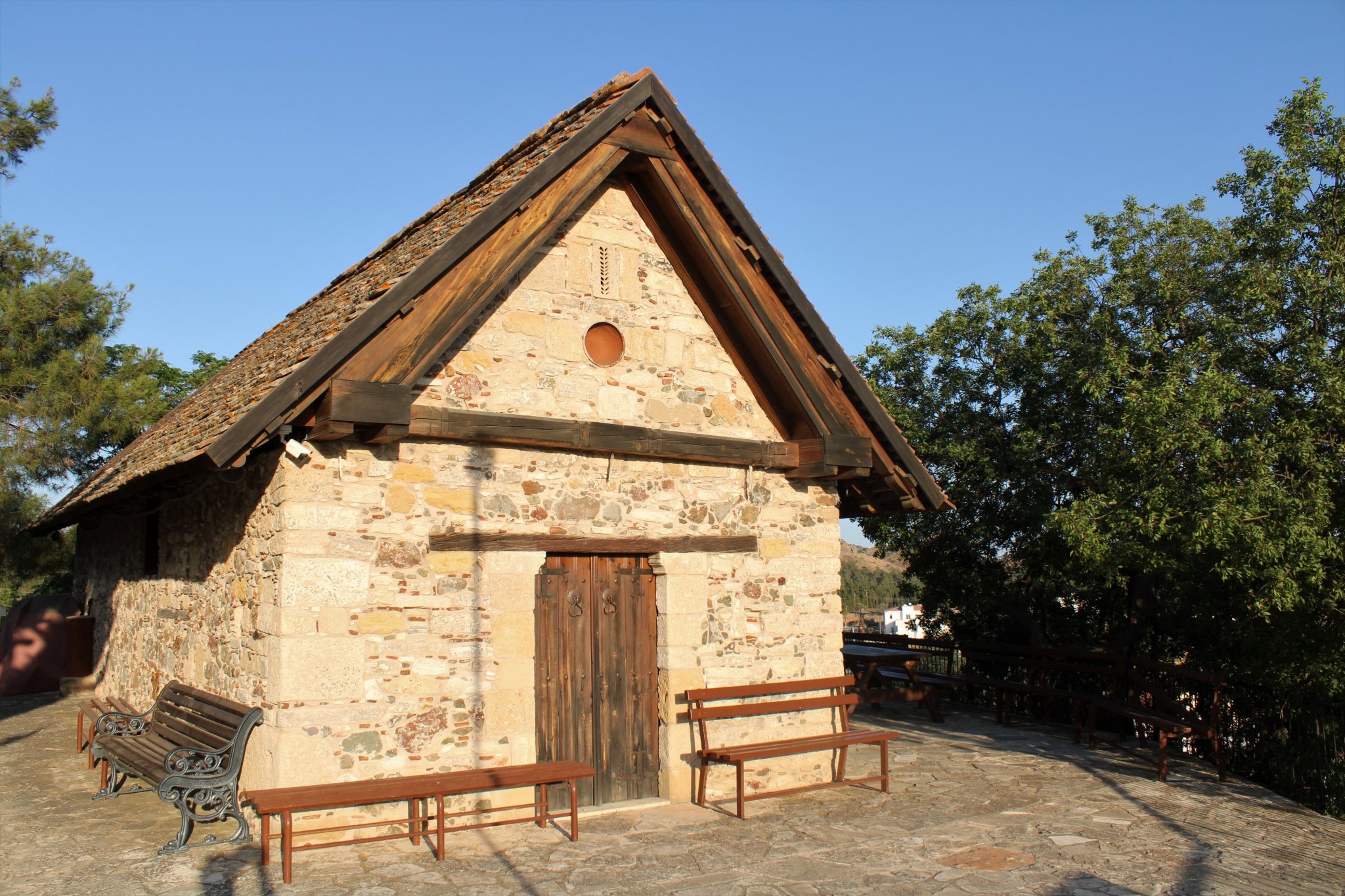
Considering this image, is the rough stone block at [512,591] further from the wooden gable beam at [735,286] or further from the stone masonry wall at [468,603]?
the wooden gable beam at [735,286]

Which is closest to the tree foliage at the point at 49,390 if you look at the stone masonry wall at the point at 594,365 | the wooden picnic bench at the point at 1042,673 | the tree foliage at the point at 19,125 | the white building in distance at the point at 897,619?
the tree foliage at the point at 19,125

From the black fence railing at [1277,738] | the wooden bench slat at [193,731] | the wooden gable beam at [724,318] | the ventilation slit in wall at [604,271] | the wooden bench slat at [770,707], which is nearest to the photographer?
the wooden bench slat at [193,731]

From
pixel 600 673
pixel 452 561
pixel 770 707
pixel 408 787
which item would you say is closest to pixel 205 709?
pixel 408 787

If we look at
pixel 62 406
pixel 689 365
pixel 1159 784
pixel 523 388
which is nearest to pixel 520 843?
pixel 523 388

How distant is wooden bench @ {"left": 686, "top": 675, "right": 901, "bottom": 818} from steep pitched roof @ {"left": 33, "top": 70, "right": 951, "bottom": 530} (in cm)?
221

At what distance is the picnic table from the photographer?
1270 centimetres

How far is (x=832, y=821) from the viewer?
25.0ft

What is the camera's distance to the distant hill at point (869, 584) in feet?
128

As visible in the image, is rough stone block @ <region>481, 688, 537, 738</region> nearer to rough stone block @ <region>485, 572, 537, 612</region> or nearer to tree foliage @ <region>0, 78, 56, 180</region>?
rough stone block @ <region>485, 572, 537, 612</region>

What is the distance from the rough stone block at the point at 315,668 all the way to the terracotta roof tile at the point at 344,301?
1430mm

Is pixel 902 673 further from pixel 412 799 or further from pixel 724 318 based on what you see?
pixel 412 799

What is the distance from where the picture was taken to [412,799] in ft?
22.1

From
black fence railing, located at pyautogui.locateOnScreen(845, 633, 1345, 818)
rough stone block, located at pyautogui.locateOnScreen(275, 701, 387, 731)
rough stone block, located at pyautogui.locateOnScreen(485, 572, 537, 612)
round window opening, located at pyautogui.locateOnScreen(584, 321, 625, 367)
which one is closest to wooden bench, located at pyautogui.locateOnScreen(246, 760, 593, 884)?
rough stone block, located at pyautogui.locateOnScreen(275, 701, 387, 731)

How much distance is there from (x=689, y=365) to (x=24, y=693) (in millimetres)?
13051
